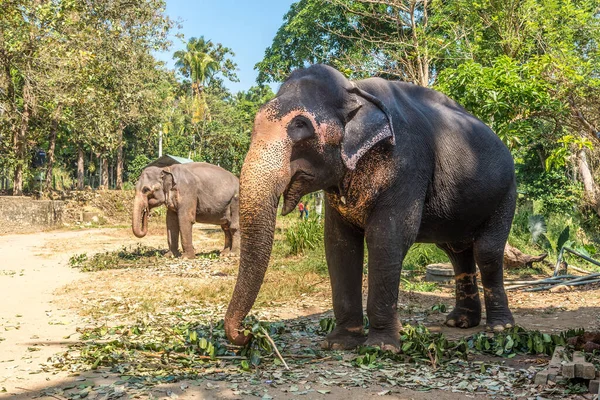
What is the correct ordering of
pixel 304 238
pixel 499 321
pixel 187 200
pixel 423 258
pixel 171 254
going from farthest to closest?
pixel 171 254 < pixel 187 200 < pixel 304 238 < pixel 423 258 < pixel 499 321

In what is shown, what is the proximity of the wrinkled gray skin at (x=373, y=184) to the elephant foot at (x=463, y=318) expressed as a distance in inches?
10.1

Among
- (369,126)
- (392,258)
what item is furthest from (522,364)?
(369,126)

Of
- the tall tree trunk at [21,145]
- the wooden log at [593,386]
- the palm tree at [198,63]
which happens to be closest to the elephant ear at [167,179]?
the tall tree trunk at [21,145]

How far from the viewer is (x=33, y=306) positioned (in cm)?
834

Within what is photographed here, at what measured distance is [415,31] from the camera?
12.6 metres

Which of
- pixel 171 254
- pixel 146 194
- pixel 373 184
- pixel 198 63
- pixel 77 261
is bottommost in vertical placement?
pixel 77 261

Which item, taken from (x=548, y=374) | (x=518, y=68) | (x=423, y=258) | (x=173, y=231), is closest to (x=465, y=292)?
(x=548, y=374)

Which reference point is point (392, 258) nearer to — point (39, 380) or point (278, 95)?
point (278, 95)

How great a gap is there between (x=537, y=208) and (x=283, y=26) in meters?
16.0

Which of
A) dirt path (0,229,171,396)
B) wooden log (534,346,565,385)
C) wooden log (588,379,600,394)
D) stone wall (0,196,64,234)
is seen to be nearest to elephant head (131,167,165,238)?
dirt path (0,229,171,396)

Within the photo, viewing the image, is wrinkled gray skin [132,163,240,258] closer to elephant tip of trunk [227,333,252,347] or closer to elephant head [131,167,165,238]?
Result: elephant head [131,167,165,238]

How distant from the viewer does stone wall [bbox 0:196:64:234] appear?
20875mm

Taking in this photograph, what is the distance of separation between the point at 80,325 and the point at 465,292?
4291 millimetres

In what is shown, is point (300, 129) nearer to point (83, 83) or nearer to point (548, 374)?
point (548, 374)
